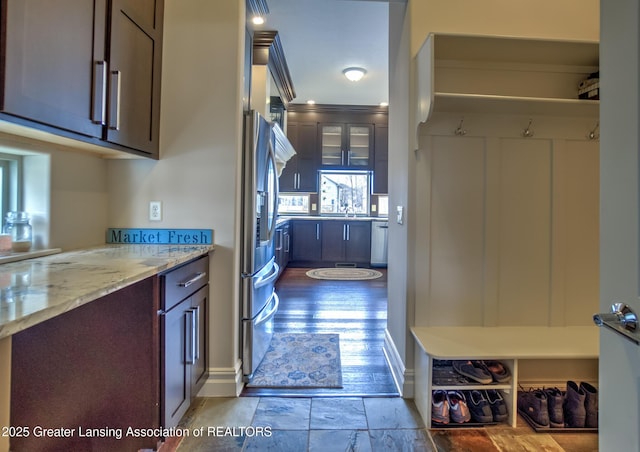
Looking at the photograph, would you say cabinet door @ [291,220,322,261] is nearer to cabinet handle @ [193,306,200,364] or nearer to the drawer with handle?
the drawer with handle

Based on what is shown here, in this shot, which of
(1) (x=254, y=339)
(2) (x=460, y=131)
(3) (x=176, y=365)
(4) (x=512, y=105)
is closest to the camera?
(3) (x=176, y=365)

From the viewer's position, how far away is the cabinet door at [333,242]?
586 cm

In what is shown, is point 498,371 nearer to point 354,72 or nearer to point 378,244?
point 354,72

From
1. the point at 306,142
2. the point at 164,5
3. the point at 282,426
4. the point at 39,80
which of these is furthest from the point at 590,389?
the point at 306,142

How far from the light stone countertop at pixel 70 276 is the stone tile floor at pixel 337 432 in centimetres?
86

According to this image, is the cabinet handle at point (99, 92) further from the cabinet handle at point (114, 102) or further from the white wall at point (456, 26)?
the white wall at point (456, 26)

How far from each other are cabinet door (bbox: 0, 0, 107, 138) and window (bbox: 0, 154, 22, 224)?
46 cm

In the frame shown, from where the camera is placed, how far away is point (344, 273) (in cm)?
535

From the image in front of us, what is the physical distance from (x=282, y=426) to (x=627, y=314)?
1.54m

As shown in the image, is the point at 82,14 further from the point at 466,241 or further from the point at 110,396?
the point at 466,241

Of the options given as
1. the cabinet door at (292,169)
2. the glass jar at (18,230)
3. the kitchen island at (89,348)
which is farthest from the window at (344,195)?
the glass jar at (18,230)

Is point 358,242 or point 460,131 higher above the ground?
point 460,131

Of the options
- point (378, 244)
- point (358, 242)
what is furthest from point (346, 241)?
point (378, 244)

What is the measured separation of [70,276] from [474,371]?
188 centimetres
